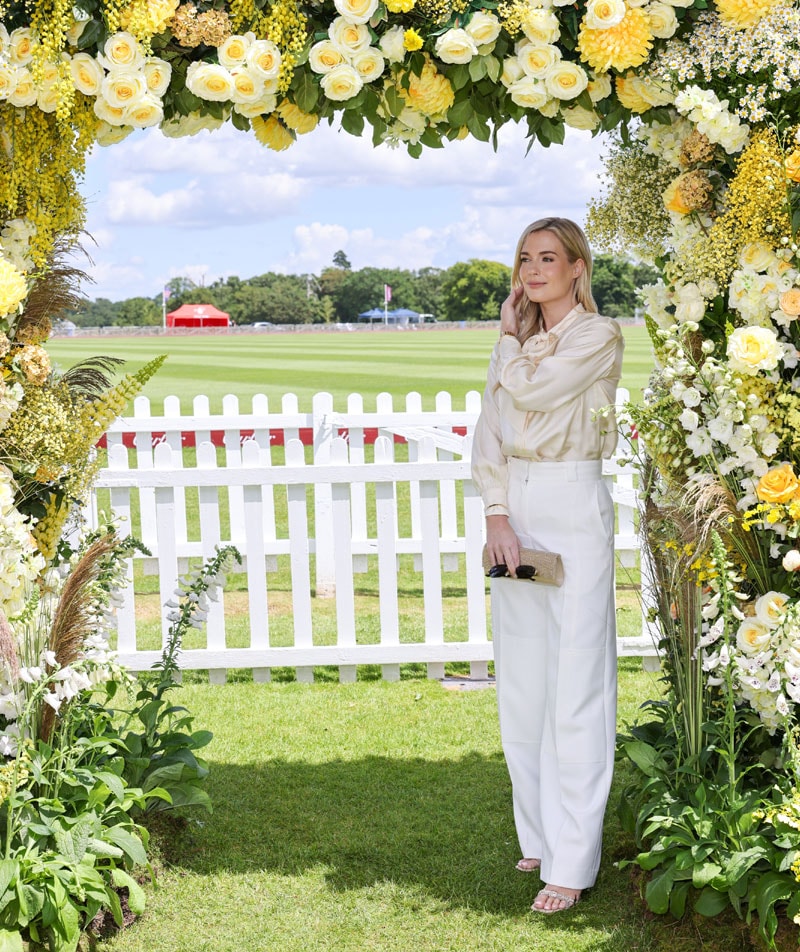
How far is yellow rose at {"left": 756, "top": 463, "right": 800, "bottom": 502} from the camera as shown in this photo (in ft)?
10.2

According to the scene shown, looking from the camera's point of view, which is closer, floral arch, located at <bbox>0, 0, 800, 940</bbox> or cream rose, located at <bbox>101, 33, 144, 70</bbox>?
floral arch, located at <bbox>0, 0, 800, 940</bbox>

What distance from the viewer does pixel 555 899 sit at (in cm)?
349

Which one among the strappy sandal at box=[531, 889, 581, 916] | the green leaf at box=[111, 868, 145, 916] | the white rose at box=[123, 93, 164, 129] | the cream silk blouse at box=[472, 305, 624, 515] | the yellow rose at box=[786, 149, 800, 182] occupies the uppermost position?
the white rose at box=[123, 93, 164, 129]

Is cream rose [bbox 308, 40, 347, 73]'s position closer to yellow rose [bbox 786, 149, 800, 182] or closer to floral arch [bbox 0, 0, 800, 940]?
floral arch [bbox 0, 0, 800, 940]

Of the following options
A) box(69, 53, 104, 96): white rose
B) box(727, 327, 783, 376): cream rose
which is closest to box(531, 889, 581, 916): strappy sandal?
box(727, 327, 783, 376): cream rose

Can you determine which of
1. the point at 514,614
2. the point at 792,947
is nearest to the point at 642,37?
the point at 514,614

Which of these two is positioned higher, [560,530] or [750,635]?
[560,530]

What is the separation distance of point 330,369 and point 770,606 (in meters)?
35.2

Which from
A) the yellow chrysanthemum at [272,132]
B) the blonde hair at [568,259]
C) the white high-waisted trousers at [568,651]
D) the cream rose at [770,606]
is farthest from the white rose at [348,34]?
the cream rose at [770,606]

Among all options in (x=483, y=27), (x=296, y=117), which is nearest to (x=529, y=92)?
(x=483, y=27)

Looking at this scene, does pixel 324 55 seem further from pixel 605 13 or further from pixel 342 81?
pixel 605 13

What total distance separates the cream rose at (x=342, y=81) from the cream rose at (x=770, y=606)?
6.09ft

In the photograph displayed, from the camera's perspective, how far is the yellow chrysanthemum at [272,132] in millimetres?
3650

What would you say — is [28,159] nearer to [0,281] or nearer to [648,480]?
[0,281]
